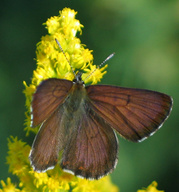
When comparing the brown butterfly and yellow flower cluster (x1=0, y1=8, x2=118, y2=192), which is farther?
yellow flower cluster (x1=0, y1=8, x2=118, y2=192)

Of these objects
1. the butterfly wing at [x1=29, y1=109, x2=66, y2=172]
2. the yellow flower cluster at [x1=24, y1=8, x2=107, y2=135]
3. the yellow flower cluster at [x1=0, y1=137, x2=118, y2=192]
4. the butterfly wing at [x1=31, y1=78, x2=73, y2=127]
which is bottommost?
the yellow flower cluster at [x1=0, y1=137, x2=118, y2=192]

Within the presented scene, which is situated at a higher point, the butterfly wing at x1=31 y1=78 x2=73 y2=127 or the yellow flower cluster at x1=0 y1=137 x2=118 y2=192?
the butterfly wing at x1=31 y1=78 x2=73 y2=127

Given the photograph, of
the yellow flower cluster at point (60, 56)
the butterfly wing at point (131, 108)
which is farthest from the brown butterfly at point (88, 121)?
the yellow flower cluster at point (60, 56)

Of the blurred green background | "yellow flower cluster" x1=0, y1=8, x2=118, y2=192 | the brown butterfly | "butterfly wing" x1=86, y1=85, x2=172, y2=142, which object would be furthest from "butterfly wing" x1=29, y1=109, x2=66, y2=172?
the blurred green background

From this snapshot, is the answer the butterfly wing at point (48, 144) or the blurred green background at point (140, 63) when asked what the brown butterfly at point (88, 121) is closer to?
the butterfly wing at point (48, 144)

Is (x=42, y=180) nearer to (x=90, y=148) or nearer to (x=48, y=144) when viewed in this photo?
(x=48, y=144)

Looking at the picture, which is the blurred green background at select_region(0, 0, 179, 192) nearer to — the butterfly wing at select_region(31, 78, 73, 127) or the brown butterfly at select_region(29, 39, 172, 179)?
the brown butterfly at select_region(29, 39, 172, 179)

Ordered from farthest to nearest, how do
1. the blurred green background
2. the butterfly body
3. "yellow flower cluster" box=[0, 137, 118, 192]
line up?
the blurred green background, "yellow flower cluster" box=[0, 137, 118, 192], the butterfly body
